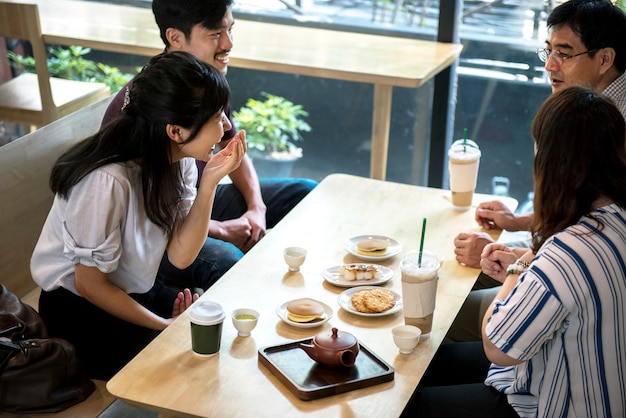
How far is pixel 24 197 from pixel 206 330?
1127 millimetres

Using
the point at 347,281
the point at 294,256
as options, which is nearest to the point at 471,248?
the point at 347,281

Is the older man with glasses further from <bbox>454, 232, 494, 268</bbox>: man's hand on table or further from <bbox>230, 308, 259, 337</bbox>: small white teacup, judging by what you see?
<bbox>230, 308, 259, 337</bbox>: small white teacup

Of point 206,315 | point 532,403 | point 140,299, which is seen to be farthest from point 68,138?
point 532,403

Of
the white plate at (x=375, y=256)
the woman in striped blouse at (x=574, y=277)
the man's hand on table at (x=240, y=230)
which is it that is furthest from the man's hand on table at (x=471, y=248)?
the man's hand on table at (x=240, y=230)

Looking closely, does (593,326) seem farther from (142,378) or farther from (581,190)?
(142,378)

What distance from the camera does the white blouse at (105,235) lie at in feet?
6.79

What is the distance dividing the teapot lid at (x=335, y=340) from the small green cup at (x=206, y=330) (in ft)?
0.70

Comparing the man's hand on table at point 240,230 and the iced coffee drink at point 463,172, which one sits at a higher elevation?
the iced coffee drink at point 463,172

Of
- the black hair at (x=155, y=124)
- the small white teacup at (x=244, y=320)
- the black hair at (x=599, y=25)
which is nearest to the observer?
the small white teacup at (x=244, y=320)

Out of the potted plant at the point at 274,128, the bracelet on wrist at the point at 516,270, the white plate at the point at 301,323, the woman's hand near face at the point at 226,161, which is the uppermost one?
the woman's hand near face at the point at 226,161

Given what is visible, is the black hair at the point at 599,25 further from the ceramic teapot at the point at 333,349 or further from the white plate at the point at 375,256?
the ceramic teapot at the point at 333,349

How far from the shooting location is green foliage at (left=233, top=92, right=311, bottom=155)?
424 cm

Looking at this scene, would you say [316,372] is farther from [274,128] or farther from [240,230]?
[274,128]

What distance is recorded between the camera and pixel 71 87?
3.87 meters
